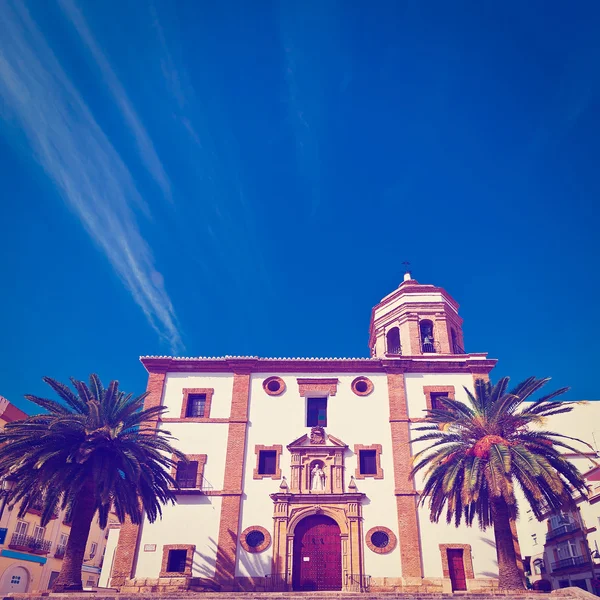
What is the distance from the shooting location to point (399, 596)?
60.8 feet

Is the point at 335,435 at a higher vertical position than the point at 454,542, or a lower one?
higher

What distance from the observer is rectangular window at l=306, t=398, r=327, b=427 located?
2884 centimetres

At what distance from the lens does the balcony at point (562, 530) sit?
28256 millimetres

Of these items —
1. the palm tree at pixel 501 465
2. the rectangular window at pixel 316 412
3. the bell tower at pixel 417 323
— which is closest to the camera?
the palm tree at pixel 501 465

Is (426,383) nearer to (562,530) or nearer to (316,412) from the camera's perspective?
(316,412)

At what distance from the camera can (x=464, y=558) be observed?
24812 mm

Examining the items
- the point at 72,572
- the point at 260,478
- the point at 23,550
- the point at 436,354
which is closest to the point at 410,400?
the point at 436,354

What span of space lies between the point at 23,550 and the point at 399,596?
24.3 metres

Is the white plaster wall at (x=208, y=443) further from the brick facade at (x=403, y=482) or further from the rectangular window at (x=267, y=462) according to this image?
the brick facade at (x=403, y=482)

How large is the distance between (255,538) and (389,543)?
6.65 m

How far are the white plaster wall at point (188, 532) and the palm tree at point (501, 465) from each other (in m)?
10.9

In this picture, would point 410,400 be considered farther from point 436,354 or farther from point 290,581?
point 290,581

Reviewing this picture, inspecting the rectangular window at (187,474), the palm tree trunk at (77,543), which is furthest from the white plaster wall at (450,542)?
the palm tree trunk at (77,543)

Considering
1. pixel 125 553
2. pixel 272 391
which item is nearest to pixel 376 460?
pixel 272 391
